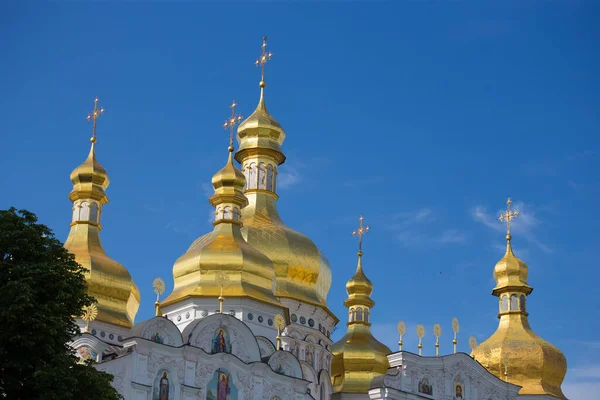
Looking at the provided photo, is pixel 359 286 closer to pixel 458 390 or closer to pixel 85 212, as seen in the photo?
pixel 458 390

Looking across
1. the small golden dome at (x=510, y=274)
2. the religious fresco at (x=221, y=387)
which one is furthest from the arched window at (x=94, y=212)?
the small golden dome at (x=510, y=274)

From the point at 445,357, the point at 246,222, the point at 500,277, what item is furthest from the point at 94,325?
the point at 500,277

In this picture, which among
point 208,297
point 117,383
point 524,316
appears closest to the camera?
point 117,383

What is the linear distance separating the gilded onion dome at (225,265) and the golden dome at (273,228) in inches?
124

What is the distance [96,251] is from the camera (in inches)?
1930

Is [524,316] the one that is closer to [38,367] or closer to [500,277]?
[500,277]

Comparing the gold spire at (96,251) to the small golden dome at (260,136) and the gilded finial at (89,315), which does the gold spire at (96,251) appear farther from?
the small golden dome at (260,136)

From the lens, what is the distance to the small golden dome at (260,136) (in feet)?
184

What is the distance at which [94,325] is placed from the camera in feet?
155

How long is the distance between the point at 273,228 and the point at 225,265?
6.24 m

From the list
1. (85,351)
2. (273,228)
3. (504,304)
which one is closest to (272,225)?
(273,228)

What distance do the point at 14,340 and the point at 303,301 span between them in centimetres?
2576

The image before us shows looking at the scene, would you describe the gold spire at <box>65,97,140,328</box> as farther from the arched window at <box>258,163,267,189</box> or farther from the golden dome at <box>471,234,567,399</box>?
the golden dome at <box>471,234,567,399</box>

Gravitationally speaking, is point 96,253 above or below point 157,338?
above
